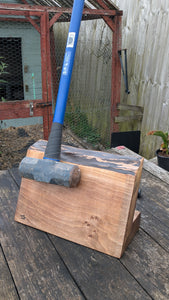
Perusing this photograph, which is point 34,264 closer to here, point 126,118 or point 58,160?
point 58,160

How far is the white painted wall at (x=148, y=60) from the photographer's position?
292 cm

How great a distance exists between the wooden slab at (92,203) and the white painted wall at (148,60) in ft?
7.17

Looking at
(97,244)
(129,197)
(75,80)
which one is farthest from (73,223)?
(75,80)

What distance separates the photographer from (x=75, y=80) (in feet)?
15.7

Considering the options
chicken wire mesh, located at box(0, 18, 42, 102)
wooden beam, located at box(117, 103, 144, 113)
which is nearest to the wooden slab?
wooden beam, located at box(117, 103, 144, 113)

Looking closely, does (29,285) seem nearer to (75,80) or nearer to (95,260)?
(95,260)

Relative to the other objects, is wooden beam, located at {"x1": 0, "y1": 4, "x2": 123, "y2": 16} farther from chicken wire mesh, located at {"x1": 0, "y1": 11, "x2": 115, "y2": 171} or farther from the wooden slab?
the wooden slab

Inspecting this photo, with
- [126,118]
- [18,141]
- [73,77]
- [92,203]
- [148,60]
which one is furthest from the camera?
[73,77]

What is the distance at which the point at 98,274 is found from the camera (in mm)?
877

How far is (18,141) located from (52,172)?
3.79 meters

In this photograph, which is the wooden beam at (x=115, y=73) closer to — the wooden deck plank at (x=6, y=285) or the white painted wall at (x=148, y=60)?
the white painted wall at (x=148, y=60)

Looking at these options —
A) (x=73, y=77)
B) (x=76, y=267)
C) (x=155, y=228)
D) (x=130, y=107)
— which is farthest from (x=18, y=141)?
(x=76, y=267)

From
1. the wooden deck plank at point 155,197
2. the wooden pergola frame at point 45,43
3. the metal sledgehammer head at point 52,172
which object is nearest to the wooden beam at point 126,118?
the wooden pergola frame at point 45,43

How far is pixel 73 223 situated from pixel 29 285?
0.26 metres
